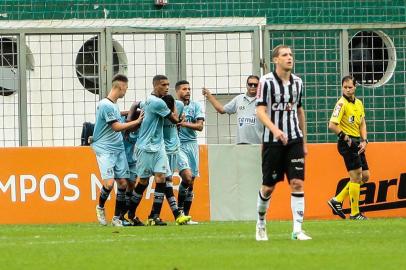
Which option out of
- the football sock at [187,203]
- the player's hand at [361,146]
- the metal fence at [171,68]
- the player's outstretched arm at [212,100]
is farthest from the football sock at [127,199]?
the player's hand at [361,146]

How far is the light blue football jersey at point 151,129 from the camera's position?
60.7 ft

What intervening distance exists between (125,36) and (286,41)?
2978 millimetres

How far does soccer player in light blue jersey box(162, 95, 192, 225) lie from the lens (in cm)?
1895

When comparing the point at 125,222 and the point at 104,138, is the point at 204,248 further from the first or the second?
the point at 104,138

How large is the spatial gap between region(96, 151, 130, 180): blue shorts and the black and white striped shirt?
5.34 meters

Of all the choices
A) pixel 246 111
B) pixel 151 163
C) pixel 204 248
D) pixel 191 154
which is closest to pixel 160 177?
pixel 151 163

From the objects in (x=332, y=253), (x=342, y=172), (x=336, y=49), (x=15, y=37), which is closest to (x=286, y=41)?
(x=336, y=49)

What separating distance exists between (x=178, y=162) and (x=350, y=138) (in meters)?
2.71

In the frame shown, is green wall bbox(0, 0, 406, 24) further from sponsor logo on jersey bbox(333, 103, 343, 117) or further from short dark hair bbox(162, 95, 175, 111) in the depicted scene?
short dark hair bbox(162, 95, 175, 111)

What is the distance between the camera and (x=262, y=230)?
1404 centimetres

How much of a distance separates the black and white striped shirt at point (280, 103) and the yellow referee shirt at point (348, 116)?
628cm

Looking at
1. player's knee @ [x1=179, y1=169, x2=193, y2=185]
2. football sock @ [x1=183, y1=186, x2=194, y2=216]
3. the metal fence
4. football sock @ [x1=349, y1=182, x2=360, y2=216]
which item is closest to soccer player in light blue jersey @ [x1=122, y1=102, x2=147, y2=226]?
player's knee @ [x1=179, y1=169, x2=193, y2=185]

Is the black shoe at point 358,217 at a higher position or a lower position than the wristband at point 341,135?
lower

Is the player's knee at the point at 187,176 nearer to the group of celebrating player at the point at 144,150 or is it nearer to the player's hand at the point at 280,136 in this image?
the group of celebrating player at the point at 144,150
